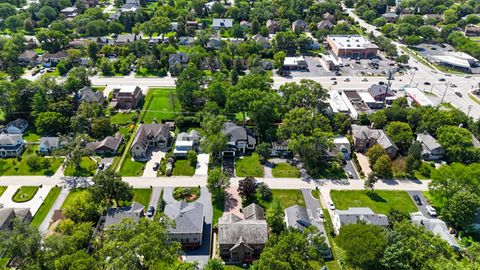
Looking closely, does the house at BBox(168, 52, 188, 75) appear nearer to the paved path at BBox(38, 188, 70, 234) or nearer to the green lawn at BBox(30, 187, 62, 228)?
the paved path at BBox(38, 188, 70, 234)

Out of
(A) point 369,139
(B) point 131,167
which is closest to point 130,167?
(B) point 131,167

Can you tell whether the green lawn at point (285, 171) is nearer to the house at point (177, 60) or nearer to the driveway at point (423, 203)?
the driveway at point (423, 203)

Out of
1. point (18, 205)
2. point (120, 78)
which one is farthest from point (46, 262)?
point (120, 78)

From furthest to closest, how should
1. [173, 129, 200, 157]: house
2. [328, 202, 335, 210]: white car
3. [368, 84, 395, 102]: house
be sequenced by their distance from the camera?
[368, 84, 395, 102]: house → [173, 129, 200, 157]: house → [328, 202, 335, 210]: white car

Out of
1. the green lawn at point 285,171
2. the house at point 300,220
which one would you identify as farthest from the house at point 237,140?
the house at point 300,220

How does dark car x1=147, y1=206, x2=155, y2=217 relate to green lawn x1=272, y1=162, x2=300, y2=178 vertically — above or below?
above

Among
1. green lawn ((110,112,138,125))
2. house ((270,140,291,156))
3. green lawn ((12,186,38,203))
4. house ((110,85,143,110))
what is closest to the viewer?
green lawn ((12,186,38,203))

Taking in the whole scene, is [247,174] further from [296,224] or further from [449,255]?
[449,255]

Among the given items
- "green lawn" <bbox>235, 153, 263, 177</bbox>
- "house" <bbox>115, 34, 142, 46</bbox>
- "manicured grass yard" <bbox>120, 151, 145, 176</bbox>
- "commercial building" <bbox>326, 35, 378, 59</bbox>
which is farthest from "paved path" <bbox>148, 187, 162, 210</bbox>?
"commercial building" <bbox>326, 35, 378, 59</bbox>
